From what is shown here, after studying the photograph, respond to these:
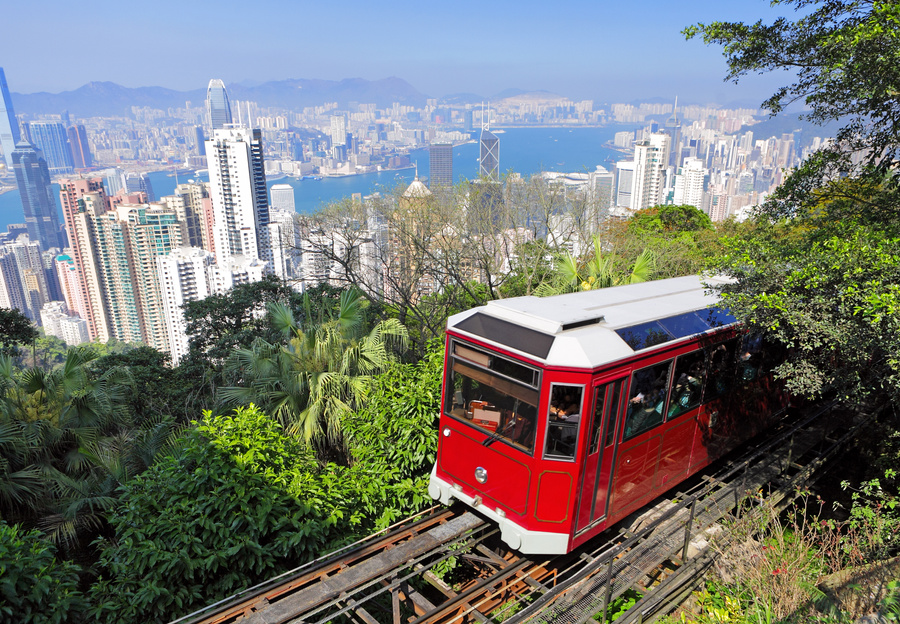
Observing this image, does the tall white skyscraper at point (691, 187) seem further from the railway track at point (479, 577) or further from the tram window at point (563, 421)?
the tram window at point (563, 421)

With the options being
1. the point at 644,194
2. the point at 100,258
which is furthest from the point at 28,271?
the point at 644,194

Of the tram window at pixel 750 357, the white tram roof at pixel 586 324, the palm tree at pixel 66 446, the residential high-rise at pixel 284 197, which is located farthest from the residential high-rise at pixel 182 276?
the tram window at pixel 750 357

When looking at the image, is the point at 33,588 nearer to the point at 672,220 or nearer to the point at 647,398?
the point at 647,398

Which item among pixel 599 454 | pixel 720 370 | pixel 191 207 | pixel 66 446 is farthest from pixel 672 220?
pixel 191 207

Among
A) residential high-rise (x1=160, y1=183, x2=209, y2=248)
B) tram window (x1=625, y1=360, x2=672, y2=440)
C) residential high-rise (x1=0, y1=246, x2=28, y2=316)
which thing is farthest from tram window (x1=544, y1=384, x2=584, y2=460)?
residential high-rise (x1=0, y1=246, x2=28, y2=316)

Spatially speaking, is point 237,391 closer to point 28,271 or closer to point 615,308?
point 615,308
